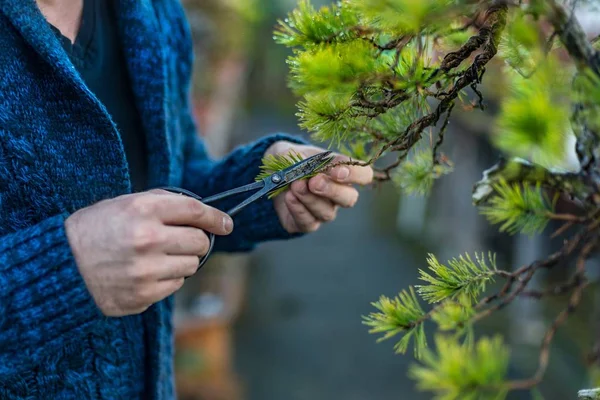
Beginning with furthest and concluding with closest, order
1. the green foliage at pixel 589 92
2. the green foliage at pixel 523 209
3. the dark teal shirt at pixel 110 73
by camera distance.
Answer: the dark teal shirt at pixel 110 73 → the green foliage at pixel 523 209 → the green foliage at pixel 589 92

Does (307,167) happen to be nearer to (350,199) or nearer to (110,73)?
(350,199)

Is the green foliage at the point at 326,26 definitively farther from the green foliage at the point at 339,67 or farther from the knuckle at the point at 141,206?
the knuckle at the point at 141,206

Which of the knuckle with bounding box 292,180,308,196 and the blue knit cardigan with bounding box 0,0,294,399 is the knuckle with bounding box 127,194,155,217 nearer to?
the blue knit cardigan with bounding box 0,0,294,399

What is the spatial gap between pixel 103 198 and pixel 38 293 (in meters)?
0.14

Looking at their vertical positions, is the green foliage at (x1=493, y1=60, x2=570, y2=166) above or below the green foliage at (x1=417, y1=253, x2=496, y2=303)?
above

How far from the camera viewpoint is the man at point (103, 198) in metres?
0.48

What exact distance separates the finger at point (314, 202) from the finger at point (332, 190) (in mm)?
10

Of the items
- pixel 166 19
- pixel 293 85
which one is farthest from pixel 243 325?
pixel 293 85

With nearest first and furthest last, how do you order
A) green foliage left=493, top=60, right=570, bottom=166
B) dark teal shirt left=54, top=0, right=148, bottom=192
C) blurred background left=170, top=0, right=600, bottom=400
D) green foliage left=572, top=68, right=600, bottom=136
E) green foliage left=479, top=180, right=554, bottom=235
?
green foliage left=572, top=68, right=600, bottom=136, green foliage left=493, top=60, right=570, bottom=166, green foliage left=479, top=180, right=554, bottom=235, dark teal shirt left=54, top=0, right=148, bottom=192, blurred background left=170, top=0, right=600, bottom=400

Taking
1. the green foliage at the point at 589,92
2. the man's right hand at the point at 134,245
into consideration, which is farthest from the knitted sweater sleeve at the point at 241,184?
the green foliage at the point at 589,92

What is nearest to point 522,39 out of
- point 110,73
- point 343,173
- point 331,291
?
point 343,173

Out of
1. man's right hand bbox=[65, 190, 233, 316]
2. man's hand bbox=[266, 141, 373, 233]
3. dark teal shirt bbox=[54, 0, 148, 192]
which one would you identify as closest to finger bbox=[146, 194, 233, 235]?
man's right hand bbox=[65, 190, 233, 316]

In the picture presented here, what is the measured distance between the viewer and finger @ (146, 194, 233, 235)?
475mm

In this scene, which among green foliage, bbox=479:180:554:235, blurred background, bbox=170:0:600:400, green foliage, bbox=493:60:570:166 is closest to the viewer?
green foliage, bbox=493:60:570:166
